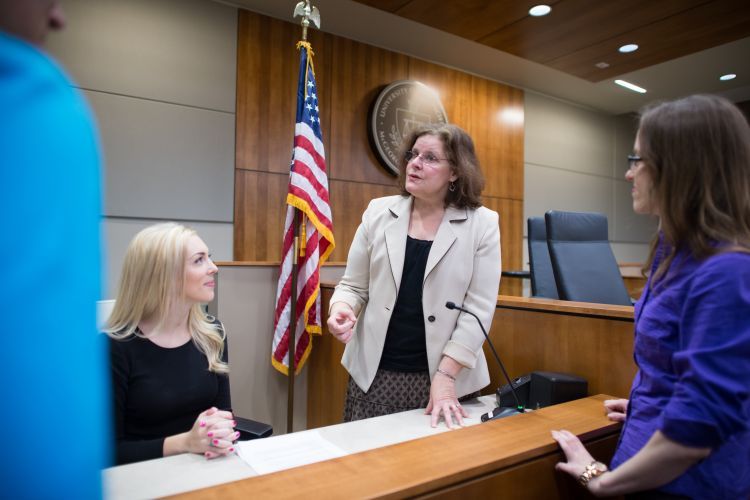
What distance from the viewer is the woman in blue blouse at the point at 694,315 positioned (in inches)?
29.6

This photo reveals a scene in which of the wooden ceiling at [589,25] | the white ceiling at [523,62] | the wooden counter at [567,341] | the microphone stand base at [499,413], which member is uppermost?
the white ceiling at [523,62]

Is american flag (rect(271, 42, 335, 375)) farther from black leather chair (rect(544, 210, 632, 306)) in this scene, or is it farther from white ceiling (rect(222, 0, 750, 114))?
black leather chair (rect(544, 210, 632, 306))

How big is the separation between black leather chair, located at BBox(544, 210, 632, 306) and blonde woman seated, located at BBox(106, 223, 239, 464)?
174 cm

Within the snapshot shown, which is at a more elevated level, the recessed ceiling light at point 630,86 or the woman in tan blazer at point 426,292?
the recessed ceiling light at point 630,86

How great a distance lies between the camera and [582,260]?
2771 mm

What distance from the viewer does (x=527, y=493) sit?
112 cm

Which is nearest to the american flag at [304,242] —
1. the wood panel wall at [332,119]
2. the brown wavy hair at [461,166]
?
the wood panel wall at [332,119]

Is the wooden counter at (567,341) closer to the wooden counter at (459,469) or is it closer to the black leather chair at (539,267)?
the wooden counter at (459,469)

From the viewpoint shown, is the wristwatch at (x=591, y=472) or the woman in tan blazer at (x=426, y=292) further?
the woman in tan blazer at (x=426, y=292)

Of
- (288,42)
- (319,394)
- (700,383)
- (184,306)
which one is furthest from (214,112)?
(700,383)

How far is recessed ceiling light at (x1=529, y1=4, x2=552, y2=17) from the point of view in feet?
11.9

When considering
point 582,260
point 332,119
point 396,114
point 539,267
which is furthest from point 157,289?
point 396,114

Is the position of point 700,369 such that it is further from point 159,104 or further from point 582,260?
point 159,104

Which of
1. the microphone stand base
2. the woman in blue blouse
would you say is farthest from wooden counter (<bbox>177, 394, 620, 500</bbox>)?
the woman in blue blouse
